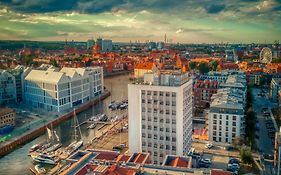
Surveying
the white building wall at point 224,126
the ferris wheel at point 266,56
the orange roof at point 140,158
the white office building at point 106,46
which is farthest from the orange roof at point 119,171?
the white office building at point 106,46

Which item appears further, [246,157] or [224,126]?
[224,126]

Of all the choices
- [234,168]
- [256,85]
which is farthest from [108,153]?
[256,85]

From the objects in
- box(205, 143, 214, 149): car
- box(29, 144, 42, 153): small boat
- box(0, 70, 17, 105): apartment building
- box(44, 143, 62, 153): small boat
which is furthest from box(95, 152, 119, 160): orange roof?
box(0, 70, 17, 105): apartment building

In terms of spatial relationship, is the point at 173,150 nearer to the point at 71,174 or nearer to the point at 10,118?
the point at 71,174

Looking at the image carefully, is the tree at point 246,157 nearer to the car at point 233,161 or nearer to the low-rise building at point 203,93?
the car at point 233,161

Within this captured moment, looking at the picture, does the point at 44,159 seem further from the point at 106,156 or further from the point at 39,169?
the point at 106,156

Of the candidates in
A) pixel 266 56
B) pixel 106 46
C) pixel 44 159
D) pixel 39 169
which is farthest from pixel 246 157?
pixel 106 46

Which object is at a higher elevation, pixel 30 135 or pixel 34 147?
pixel 30 135

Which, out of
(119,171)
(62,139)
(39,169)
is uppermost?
(119,171)
